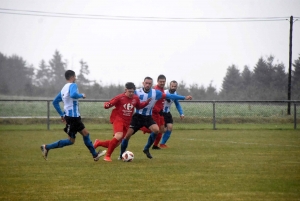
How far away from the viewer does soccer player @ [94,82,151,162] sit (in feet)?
39.8

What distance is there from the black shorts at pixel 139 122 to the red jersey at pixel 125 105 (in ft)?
0.85

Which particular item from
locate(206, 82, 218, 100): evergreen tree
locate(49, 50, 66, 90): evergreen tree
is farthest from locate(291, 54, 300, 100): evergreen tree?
locate(49, 50, 66, 90): evergreen tree

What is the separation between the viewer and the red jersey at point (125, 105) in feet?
40.1

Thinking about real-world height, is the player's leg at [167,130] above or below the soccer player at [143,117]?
below

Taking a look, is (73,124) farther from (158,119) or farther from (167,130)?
(167,130)

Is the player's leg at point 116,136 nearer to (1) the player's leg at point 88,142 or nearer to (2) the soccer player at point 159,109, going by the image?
(1) the player's leg at point 88,142

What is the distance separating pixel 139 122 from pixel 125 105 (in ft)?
2.33

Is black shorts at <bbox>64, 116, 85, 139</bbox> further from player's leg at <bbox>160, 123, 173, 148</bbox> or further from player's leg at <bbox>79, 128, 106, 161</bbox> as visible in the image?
player's leg at <bbox>160, 123, 173, 148</bbox>

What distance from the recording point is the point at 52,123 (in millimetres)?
29000

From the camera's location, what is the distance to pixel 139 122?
12.8 meters

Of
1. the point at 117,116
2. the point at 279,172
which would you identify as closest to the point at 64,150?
the point at 117,116

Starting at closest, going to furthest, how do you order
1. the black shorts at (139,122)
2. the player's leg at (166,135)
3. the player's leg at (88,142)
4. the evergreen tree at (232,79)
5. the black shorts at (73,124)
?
the black shorts at (73,124) < the player's leg at (88,142) < the black shorts at (139,122) < the player's leg at (166,135) < the evergreen tree at (232,79)

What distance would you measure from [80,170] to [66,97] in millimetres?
1932

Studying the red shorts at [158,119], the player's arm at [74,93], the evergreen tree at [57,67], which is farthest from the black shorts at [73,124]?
the evergreen tree at [57,67]
